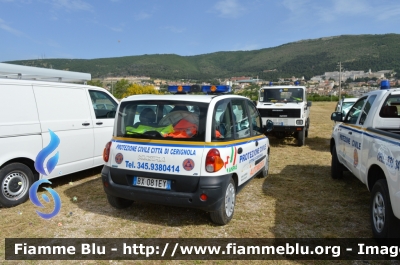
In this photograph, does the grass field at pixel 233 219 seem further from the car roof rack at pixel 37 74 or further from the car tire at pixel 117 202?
the car roof rack at pixel 37 74

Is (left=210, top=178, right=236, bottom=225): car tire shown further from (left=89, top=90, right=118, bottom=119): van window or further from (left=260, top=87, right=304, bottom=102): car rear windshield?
(left=260, top=87, right=304, bottom=102): car rear windshield

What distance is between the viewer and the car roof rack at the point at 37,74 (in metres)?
4.95

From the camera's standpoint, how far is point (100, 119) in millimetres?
6152

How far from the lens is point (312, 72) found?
76.8 metres

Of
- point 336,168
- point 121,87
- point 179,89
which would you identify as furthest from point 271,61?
point 179,89

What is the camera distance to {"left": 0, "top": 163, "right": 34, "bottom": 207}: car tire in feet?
14.7

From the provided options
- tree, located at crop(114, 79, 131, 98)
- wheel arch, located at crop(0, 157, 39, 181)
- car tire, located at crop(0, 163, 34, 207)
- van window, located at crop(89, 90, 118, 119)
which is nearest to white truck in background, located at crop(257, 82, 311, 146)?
van window, located at crop(89, 90, 118, 119)

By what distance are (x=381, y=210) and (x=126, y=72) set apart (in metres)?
→ 70.4

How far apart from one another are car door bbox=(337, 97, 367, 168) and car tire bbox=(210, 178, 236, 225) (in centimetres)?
208

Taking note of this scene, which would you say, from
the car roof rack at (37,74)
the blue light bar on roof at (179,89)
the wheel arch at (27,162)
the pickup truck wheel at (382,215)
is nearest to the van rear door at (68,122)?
the wheel arch at (27,162)

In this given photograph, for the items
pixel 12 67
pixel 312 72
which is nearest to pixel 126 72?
pixel 312 72

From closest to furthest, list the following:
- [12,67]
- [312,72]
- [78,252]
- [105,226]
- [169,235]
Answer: [78,252] < [169,235] < [105,226] < [12,67] < [312,72]

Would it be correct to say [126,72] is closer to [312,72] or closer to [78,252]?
[312,72]

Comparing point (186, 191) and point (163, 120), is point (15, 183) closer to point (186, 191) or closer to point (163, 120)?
point (163, 120)
